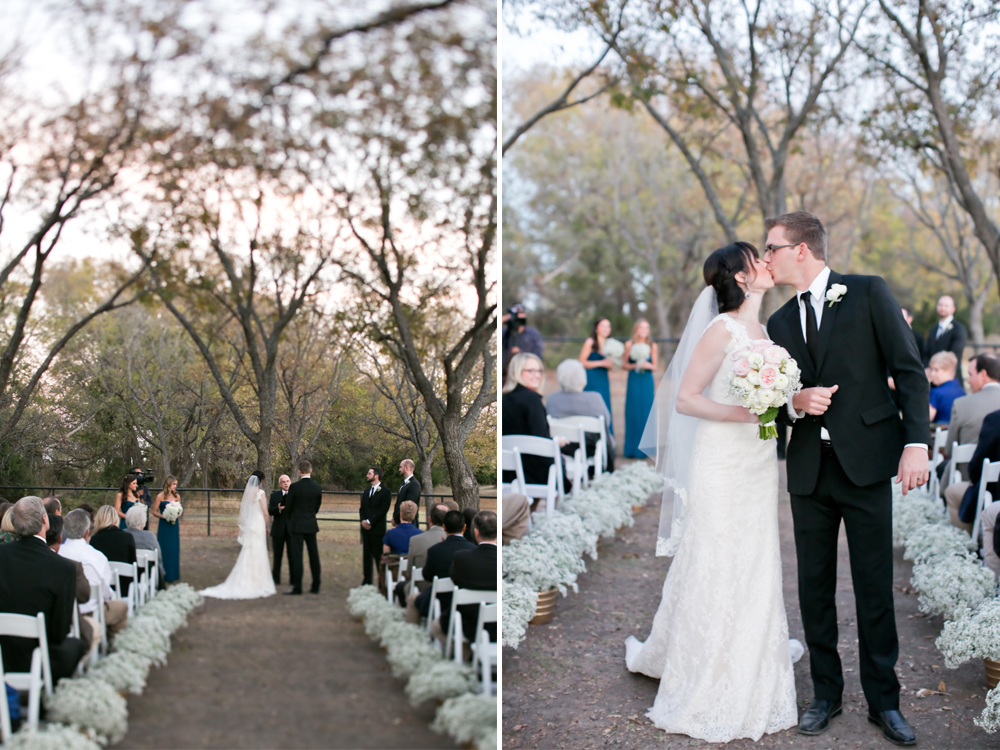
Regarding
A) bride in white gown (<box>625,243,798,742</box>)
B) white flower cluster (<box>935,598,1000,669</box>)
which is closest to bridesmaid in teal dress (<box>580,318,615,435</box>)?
white flower cluster (<box>935,598,1000,669</box>)

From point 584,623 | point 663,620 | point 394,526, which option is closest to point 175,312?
point 394,526

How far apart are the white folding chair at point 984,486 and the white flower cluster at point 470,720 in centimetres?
401

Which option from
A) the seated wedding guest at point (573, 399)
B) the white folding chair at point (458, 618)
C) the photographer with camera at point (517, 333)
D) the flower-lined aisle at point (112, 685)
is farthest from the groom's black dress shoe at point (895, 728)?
the photographer with camera at point (517, 333)

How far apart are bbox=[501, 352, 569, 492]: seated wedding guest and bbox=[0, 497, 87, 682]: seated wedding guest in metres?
4.26

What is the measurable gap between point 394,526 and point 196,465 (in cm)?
60

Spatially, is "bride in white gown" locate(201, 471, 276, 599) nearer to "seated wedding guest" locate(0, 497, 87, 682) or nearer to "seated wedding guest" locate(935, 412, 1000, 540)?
"seated wedding guest" locate(0, 497, 87, 682)

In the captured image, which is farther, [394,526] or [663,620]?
[663,620]

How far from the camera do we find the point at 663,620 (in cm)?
411

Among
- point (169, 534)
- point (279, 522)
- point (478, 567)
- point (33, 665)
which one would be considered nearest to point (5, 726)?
point (33, 665)

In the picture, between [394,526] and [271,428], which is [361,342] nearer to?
[271,428]

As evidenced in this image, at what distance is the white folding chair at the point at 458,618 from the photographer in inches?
93.8

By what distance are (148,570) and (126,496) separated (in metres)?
0.22

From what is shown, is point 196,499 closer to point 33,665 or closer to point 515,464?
point 33,665

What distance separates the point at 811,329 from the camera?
3.62 m
